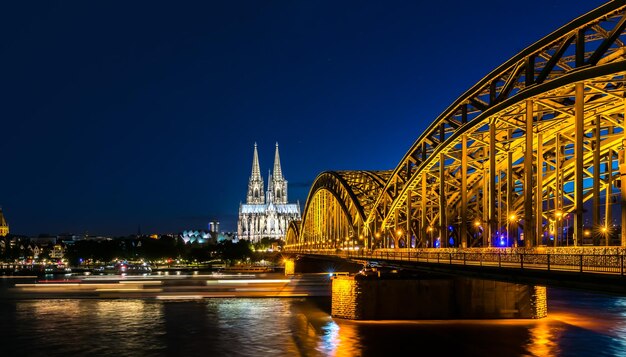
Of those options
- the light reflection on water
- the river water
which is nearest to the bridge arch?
the light reflection on water

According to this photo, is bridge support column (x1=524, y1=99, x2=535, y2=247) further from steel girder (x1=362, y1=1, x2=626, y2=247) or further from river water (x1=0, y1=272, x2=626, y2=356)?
river water (x1=0, y1=272, x2=626, y2=356)

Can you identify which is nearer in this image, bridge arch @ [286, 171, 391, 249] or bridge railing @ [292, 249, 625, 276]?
bridge railing @ [292, 249, 625, 276]

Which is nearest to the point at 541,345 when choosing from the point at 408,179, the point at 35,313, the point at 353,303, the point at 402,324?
the point at 402,324

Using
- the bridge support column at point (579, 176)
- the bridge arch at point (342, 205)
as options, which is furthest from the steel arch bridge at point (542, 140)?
the bridge arch at point (342, 205)

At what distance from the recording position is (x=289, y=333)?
58.7 m

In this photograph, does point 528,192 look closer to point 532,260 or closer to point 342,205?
point 532,260

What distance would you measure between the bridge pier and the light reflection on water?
1.18 meters

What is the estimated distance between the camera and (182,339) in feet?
186

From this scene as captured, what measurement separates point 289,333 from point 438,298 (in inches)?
462

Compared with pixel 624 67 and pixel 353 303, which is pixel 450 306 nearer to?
pixel 353 303

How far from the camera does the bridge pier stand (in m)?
60.2

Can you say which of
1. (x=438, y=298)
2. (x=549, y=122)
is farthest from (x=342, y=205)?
(x=549, y=122)

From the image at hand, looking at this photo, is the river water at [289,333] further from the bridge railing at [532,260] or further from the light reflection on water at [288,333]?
the bridge railing at [532,260]

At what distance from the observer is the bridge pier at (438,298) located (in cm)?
6025
